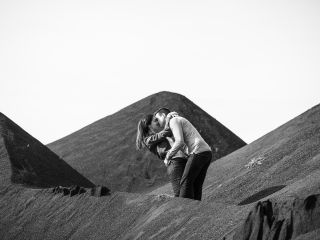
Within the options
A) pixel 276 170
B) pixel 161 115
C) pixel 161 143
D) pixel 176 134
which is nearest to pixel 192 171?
pixel 176 134

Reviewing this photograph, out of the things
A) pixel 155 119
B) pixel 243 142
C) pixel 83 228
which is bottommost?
pixel 243 142

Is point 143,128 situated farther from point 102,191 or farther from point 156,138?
point 102,191

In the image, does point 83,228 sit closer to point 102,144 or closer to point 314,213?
point 314,213

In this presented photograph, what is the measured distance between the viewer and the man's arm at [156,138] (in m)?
8.28

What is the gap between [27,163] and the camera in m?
18.7

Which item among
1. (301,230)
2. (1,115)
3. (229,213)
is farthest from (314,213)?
(1,115)

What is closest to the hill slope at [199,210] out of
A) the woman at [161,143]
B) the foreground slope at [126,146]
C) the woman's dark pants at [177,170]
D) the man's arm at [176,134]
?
the woman's dark pants at [177,170]

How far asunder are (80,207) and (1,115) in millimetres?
14975

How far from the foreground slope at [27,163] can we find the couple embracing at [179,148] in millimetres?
8025

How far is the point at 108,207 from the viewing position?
9.65 meters

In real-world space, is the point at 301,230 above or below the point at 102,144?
above

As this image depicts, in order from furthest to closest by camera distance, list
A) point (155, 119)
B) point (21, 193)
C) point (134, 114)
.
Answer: point (134, 114)
point (21, 193)
point (155, 119)

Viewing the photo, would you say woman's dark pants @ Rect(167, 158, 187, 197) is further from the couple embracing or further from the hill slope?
the hill slope

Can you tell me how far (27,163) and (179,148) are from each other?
11.7 m
